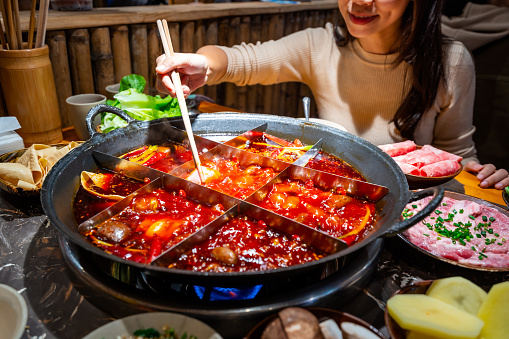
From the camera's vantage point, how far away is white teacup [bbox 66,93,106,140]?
9.32ft

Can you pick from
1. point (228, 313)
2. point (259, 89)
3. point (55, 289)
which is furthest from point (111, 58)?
point (228, 313)

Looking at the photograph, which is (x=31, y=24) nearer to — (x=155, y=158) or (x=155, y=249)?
(x=155, y=158)

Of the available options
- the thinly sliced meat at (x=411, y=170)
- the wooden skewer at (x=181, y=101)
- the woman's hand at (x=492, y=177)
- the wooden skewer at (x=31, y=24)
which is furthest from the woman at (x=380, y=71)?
the wooden skewer at (x=31, y=24)

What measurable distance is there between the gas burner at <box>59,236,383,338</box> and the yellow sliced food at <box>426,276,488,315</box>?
12.0 inches

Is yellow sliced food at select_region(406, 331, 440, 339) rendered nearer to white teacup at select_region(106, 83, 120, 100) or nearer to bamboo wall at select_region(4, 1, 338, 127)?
white teacup at select_region(106, 83, 120, 100)

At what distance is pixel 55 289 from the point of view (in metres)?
1.45

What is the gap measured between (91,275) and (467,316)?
144cm

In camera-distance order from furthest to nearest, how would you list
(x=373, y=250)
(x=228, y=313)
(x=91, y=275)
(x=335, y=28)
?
(x=335, y=28) → (x=373, y=250) → (x=91, y=275) → (x=228, y=313)

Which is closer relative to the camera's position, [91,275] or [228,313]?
[228,313]

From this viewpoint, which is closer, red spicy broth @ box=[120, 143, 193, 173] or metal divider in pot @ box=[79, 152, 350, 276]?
metal divider in pot @ box=[79, 152, 350, 276]

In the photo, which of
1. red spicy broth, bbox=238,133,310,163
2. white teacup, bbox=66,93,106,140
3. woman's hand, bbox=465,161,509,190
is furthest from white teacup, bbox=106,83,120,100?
woman's hand, bbox=465,161,509,190

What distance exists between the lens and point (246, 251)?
1518 mm

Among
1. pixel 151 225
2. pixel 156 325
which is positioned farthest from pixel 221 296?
pixel 151 225

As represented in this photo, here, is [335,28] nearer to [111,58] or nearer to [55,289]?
→ [111,58]
